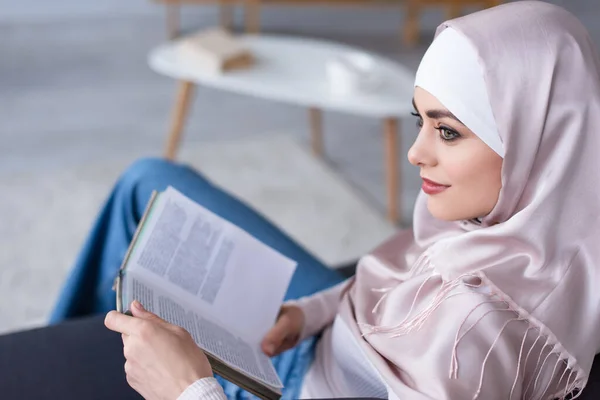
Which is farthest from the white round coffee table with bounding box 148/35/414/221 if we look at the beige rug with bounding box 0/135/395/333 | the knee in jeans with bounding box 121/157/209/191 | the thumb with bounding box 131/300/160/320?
the thumb with bounding box 131/300/160/320

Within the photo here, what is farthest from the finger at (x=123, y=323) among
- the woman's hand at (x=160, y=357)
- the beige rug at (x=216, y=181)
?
the beige rug at (x=216, y=181)

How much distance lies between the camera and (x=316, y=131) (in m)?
3.09

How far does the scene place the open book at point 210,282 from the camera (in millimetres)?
1029

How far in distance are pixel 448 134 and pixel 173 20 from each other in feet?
12.3

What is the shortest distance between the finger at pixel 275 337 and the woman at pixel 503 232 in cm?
23

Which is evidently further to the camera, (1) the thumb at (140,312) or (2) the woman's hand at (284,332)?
(2) the woman's hand at (284,332)

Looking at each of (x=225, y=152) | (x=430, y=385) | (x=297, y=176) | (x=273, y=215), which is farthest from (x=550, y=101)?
(x=225, y=152)

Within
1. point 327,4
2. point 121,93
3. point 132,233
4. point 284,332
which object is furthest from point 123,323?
point 327,4

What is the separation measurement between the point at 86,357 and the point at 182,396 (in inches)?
17.2

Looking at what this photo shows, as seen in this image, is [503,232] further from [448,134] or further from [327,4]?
[327,4]

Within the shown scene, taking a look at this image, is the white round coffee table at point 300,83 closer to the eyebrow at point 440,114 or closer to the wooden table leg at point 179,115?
the wooden table leg at point 179,115

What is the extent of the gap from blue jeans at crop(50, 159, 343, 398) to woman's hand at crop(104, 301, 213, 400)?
20.4 inches

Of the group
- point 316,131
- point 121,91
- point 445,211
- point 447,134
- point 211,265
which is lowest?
point 121,91

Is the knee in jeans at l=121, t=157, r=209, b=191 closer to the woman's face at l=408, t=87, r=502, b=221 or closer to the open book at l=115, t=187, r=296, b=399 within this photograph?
the open book at l=115, t=187, r=296, b=399
